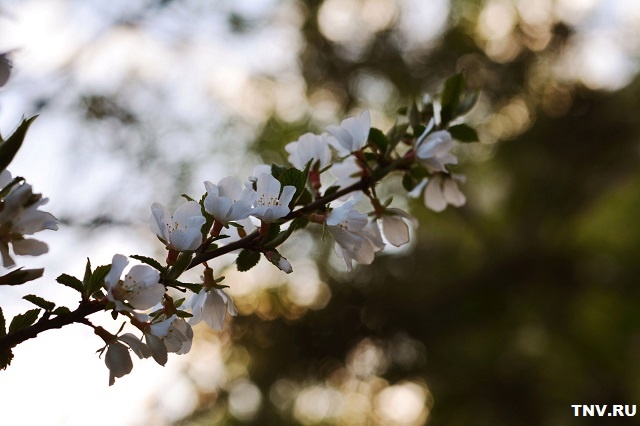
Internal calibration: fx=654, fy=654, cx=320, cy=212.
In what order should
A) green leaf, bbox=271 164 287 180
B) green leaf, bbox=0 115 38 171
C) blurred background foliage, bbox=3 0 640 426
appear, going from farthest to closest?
blurred background foliage, bbox=3 0 640 426 → green leaf, bbox=271 164 287 180 → green leaf, bbox=0 115 38 171

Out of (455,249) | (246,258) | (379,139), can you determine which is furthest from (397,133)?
(455,249)

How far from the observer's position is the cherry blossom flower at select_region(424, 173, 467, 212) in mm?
414

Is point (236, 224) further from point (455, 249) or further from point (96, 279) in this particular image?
point (455, 249)

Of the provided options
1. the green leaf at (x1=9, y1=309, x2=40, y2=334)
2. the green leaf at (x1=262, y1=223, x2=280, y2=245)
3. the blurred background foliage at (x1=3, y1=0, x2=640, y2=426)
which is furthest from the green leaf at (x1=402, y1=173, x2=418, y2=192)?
the blurred background foliage at (x1=3, y1=0, x2=640, y2=426)

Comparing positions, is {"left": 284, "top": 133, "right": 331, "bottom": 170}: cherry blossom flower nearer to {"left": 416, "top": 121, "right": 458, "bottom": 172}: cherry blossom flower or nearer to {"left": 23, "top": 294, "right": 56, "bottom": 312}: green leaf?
{"left": 416, "top": 121, "right": 458, "bottom": 172}: cherry blossom flower

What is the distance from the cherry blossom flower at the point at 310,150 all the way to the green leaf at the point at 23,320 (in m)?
0.16

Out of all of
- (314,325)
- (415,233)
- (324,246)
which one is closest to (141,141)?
(324,246)

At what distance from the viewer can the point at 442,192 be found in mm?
423

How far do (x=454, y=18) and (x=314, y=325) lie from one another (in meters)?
1.40

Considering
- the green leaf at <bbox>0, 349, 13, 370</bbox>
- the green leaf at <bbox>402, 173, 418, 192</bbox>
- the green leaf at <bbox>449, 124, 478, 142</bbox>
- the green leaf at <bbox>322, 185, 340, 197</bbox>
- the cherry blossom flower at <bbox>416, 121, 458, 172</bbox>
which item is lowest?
the green leaf at <bbox>0, 349, 13, 370</bbox>

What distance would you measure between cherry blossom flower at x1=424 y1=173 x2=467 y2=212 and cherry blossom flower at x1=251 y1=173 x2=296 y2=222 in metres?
0.13

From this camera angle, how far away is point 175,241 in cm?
30

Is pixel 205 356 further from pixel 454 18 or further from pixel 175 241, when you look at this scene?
pixel 175 241

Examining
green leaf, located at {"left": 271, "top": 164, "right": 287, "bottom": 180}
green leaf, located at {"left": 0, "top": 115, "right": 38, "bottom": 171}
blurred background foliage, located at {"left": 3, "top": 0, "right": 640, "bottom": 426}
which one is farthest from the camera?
blurred background foliage, located at {"left": 3, "top": 0, "right": 640, "bottom": 426}
